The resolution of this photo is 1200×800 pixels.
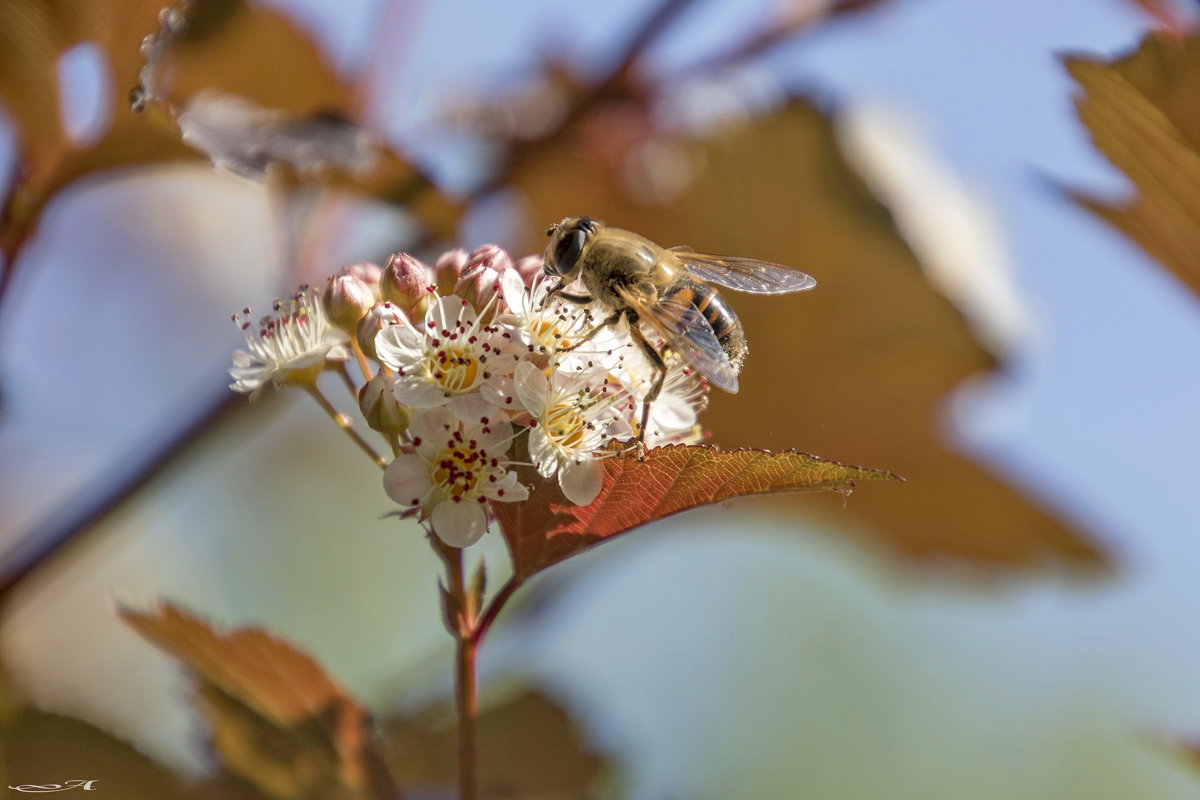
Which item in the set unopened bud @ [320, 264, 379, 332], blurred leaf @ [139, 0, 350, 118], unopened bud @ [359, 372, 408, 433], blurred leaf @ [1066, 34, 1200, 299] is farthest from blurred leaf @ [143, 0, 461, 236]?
blurred leaf @ [1066, 34, 1200, 299]

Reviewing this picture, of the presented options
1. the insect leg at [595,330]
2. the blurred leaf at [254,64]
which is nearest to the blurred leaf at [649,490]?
the insect leg at [595,330]

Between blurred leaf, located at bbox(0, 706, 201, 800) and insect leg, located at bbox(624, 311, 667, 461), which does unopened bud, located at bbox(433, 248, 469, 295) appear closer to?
insect leg, located at bbox(624, 311, 667, 461)

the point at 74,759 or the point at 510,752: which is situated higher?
the point at 74,759

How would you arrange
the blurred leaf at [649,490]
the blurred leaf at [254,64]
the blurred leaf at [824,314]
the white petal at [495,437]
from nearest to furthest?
the blurred leaf at [649,490] → the white petal at [495,437] → the blurred leaf at [254,64] → the blurred leaf at [824,314]

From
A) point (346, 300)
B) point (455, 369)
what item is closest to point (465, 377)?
point (455, 369)

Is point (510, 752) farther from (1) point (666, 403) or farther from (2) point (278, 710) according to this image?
(1) point (666, 403)

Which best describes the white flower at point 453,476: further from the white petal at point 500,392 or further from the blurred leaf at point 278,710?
the blurred leaf at point 278,710
